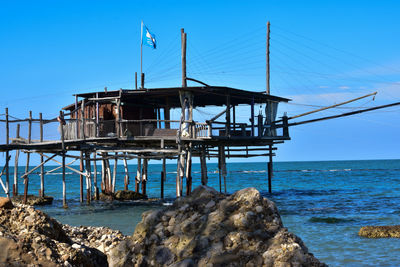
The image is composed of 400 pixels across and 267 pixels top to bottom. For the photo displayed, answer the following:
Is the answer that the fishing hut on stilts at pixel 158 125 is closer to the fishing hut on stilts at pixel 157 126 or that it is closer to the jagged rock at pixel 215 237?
the fishing hut on stilts at pixel 157 126

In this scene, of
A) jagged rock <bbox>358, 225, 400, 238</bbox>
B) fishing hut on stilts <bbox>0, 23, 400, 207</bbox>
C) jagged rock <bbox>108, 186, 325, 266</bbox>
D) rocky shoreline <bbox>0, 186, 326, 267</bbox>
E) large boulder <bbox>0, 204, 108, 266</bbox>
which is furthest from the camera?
fishing hut on stilts <bbox>0, 23, 400, 207</bbox>

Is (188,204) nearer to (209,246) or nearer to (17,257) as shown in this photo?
(209,246)

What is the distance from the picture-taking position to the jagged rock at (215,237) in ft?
19.8

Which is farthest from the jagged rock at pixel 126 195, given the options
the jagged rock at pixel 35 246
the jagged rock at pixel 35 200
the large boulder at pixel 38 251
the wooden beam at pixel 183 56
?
the large boulder at pixel 38 251

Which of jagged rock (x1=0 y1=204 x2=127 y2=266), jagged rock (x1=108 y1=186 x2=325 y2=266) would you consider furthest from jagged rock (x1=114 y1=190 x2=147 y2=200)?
jagged rock (x1=108 y1=186 x2=325 y2=266)

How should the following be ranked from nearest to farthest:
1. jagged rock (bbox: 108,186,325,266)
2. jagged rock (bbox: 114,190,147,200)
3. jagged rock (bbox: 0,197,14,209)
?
jagged rock (bbox: 108,186,325,266), jagged rock (bbox: 0,197,14,209), jagged rock (bbox: 114,190,147,200)

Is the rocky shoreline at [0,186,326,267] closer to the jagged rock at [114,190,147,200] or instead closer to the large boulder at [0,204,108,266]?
the large boulder at [0,204,108,266]

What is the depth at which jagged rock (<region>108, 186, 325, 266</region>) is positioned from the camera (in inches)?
237

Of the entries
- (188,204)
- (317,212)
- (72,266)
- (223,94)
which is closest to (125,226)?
(223,94)

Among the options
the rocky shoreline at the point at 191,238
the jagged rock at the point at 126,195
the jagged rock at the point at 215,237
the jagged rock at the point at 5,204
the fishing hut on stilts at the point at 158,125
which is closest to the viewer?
the rocky shoreline at the point at 191,238

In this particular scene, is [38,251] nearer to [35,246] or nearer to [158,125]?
[35,246]

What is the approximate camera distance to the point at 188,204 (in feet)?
23.0

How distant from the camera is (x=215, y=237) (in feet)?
20.8

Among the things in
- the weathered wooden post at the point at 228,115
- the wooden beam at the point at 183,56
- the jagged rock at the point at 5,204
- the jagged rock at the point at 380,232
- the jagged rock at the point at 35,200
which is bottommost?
the jagged rock at the point at 35,200
